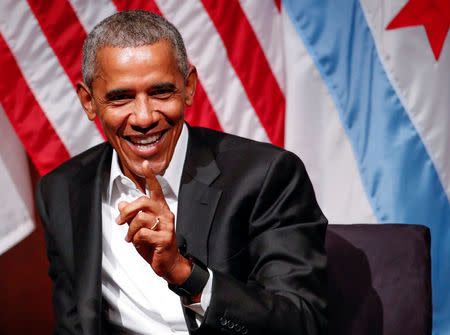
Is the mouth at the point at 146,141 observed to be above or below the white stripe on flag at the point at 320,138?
above

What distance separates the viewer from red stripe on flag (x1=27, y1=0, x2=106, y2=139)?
6.82ft

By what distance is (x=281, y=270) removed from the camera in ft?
4.25

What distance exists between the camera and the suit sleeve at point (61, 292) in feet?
5.22

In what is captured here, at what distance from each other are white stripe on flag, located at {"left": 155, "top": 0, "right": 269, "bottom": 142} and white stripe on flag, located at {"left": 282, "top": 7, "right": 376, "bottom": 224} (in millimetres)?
156

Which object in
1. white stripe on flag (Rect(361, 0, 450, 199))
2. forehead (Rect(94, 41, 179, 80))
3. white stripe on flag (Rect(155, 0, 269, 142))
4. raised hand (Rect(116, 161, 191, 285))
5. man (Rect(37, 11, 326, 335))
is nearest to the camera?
raised hand (Rect(116, 161, 191, 285))

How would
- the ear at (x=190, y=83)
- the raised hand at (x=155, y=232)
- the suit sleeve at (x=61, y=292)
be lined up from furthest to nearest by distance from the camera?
the suit sleeve at (x=61, y=292), the ear at (x=190, y=83), the raised hand at (x=155, y=232)

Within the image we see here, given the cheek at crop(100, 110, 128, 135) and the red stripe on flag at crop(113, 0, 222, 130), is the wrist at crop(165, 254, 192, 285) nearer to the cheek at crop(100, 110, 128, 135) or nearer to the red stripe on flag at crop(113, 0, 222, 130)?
the cheek at crop(100, 110, 128, 135)

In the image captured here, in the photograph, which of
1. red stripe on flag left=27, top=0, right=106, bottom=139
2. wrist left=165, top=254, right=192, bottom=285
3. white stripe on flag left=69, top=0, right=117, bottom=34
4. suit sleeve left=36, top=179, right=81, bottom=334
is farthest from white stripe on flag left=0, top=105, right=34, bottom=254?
wrist left=165, top=254, right=192, bottom=285

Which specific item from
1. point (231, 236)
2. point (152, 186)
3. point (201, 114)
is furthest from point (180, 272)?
point (201, 114)

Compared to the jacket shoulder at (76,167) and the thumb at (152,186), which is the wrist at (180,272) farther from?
the jacket shoulder at (76,167)

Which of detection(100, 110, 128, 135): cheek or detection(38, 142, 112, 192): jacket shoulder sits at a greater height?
detection(100, 110, 128, 135): cheek

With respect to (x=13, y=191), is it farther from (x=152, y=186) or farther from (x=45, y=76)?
(x=152, y=186)

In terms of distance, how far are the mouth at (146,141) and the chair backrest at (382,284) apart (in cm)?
49

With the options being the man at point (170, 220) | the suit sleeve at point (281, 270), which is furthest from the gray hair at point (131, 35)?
the suit sleeve at point (281, 270)
